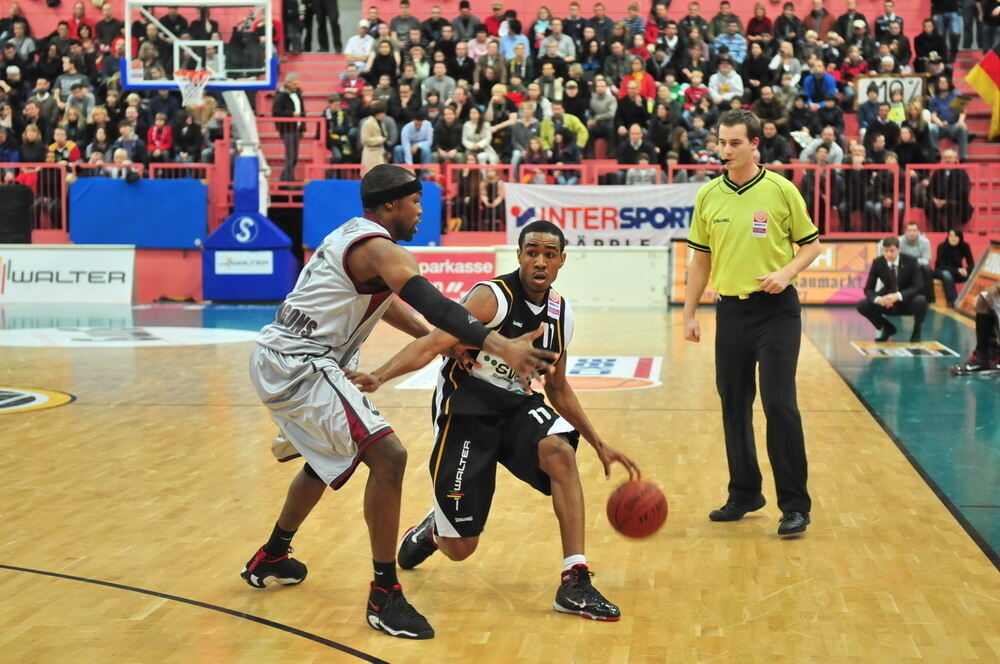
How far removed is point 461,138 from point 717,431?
1433cm

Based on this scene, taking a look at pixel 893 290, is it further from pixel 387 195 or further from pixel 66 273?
pixel 66 273

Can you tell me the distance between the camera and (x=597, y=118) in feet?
77.4

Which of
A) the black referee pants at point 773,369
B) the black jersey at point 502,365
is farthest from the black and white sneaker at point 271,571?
the black referee pants at point 773,369

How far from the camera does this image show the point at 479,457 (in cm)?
551

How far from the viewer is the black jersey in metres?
5.55

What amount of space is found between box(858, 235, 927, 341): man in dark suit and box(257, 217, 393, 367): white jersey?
11955mm

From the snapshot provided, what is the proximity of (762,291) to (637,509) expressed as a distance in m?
1.58

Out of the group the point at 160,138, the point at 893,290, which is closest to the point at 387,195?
the point at 893,290

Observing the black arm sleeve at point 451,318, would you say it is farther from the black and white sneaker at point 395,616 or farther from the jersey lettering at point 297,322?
the black and white sneaker at point 395,616

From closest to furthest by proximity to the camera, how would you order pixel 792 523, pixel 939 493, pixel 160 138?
pixel 792 523 < pixel 939 493 < pixel 160 138

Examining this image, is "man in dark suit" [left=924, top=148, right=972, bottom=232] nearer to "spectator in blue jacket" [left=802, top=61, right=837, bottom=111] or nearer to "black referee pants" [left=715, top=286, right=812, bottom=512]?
"spectator in blue jacket" [left=802, top=61, right=837, bottom=111]

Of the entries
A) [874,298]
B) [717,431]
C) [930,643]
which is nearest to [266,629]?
[930,643]

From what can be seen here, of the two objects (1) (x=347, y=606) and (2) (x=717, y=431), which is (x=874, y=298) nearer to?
(2) (x=717, y=431)

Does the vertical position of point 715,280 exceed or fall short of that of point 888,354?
it exceeds it
